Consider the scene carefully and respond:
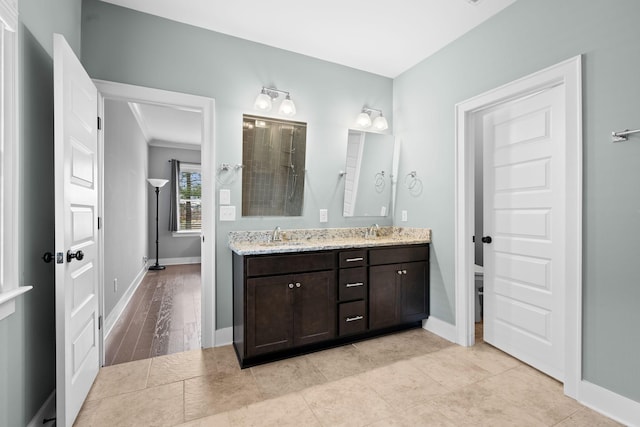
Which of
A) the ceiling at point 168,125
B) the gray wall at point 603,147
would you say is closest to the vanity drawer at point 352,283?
the gray wall at point 603,147

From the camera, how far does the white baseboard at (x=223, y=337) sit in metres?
2.57

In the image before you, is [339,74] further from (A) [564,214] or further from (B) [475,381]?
(B) [475,381]

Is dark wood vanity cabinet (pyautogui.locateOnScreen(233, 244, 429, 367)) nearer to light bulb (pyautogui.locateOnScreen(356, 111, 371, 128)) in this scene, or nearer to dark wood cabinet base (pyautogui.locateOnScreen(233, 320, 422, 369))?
dark wood cabinet base (pyautogui.locateOnScreen(233, 320, 422, 369))

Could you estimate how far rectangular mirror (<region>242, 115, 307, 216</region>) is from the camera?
8.87ft

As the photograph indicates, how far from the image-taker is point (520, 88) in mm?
2172

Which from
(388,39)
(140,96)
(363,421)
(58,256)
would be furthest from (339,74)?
(363,421)

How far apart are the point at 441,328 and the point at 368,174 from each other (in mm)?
1692

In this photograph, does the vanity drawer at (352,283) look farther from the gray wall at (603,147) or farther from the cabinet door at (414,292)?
the gray wall at (603,147)

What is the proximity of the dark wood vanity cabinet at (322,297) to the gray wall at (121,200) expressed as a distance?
5.37 ft

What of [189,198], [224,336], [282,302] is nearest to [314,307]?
[282,302]

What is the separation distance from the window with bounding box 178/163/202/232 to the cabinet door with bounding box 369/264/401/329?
5228mm

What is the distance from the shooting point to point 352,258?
8.38ft

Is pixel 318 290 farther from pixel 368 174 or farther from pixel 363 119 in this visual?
pixel 363 119

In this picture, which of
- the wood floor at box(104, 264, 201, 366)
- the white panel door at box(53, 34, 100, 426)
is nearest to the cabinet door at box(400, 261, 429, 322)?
the wood floor at box(104, 264, 201, 366)
